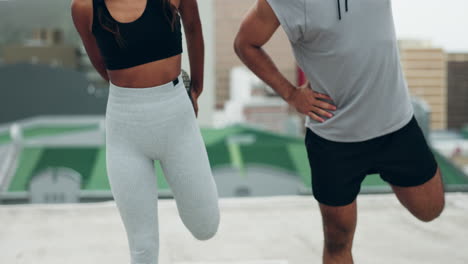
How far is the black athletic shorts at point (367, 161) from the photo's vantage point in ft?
6.53

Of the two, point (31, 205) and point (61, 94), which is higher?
point (31, 205)

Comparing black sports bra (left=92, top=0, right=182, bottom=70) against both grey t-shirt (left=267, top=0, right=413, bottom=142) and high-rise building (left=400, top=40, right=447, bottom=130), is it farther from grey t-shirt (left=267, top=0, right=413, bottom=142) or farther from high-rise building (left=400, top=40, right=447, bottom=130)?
high-rise building (left=400, top=40, right=447, bottom=130)

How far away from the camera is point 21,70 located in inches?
722

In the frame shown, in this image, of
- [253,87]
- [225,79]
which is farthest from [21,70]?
[225,79]

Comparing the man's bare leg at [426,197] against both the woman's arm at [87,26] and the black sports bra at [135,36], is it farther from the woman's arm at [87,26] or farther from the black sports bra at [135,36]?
the woman's arm at [87,26]

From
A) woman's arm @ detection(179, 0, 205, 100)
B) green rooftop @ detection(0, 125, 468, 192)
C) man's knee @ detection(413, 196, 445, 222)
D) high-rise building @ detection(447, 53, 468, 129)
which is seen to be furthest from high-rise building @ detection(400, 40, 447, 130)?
woman's arm @ detection(179, 0, 205, 100)

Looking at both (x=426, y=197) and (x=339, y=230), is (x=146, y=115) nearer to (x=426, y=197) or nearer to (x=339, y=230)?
(x=339, y=230)

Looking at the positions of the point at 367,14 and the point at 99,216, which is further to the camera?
the point at 99,216

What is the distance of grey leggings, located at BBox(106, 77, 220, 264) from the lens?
1.72 m

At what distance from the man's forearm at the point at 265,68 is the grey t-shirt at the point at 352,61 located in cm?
9

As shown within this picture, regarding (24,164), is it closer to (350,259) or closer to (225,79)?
(350,259)

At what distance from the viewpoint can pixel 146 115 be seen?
1712 mm

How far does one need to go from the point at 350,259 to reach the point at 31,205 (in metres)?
3.47

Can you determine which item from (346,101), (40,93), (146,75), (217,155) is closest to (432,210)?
(346,101)
